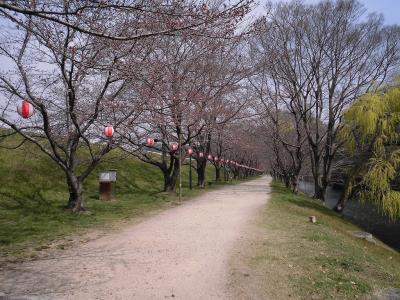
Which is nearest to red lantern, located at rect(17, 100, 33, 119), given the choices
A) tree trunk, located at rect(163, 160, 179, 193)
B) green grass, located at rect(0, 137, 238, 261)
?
green grass, located at rect(0, 137, 238, 261)

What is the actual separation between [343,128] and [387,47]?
600 centimetres

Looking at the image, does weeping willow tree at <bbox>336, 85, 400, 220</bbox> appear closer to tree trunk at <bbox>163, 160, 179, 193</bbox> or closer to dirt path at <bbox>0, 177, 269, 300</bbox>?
tree trunk at <bbox>163, 160, 179, 193</bbox>

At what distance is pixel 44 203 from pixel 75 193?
8.91ft

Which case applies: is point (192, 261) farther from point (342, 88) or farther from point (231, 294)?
point (342, 88)

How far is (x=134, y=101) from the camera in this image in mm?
13836

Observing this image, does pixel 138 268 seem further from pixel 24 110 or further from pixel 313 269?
pixel 24 110

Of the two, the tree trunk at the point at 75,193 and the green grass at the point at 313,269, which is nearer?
the green grass at the point at 313,269

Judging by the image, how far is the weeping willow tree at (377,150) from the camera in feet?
60.9

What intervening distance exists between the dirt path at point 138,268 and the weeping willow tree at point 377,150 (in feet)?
33.6

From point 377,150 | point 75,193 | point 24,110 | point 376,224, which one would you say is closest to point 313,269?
point 24,110

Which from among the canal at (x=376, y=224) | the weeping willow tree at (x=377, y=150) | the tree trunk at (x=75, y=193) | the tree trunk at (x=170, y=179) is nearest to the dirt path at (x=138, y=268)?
the tree trunk at (x=75, y=193)

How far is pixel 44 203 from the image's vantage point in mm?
15039

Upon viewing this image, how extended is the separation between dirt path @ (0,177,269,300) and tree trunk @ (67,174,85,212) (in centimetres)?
279

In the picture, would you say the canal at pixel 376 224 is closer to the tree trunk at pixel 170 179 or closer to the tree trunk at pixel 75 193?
the tree trunk at pixel 170 179
